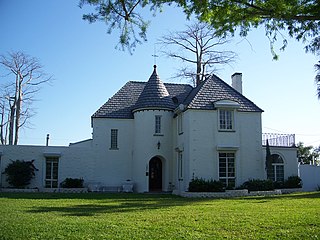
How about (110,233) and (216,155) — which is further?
(216,155)

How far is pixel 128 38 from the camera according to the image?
11172 mm

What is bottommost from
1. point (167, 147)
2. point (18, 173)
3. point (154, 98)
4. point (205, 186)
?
point (205, 186)

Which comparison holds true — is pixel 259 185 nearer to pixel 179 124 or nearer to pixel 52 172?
pixel 179 124

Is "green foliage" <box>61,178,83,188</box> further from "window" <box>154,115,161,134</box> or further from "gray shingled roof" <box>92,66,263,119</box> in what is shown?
"window" <box>154,115,161,134</box>

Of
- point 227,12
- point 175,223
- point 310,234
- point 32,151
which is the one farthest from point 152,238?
point 32,151

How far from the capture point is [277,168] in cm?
2845

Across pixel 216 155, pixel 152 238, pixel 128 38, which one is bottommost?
pixel 152 238

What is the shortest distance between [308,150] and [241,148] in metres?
30.4

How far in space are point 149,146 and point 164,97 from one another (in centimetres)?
378

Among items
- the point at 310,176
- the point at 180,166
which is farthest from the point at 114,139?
the point at 310,176

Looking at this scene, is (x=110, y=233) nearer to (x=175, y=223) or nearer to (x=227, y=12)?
(x=175, y=223)

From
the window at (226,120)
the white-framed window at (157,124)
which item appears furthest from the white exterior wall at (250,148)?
the white-framed window at (157,124)

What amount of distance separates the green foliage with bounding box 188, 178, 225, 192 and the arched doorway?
550cm

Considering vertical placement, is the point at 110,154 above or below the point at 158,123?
below
